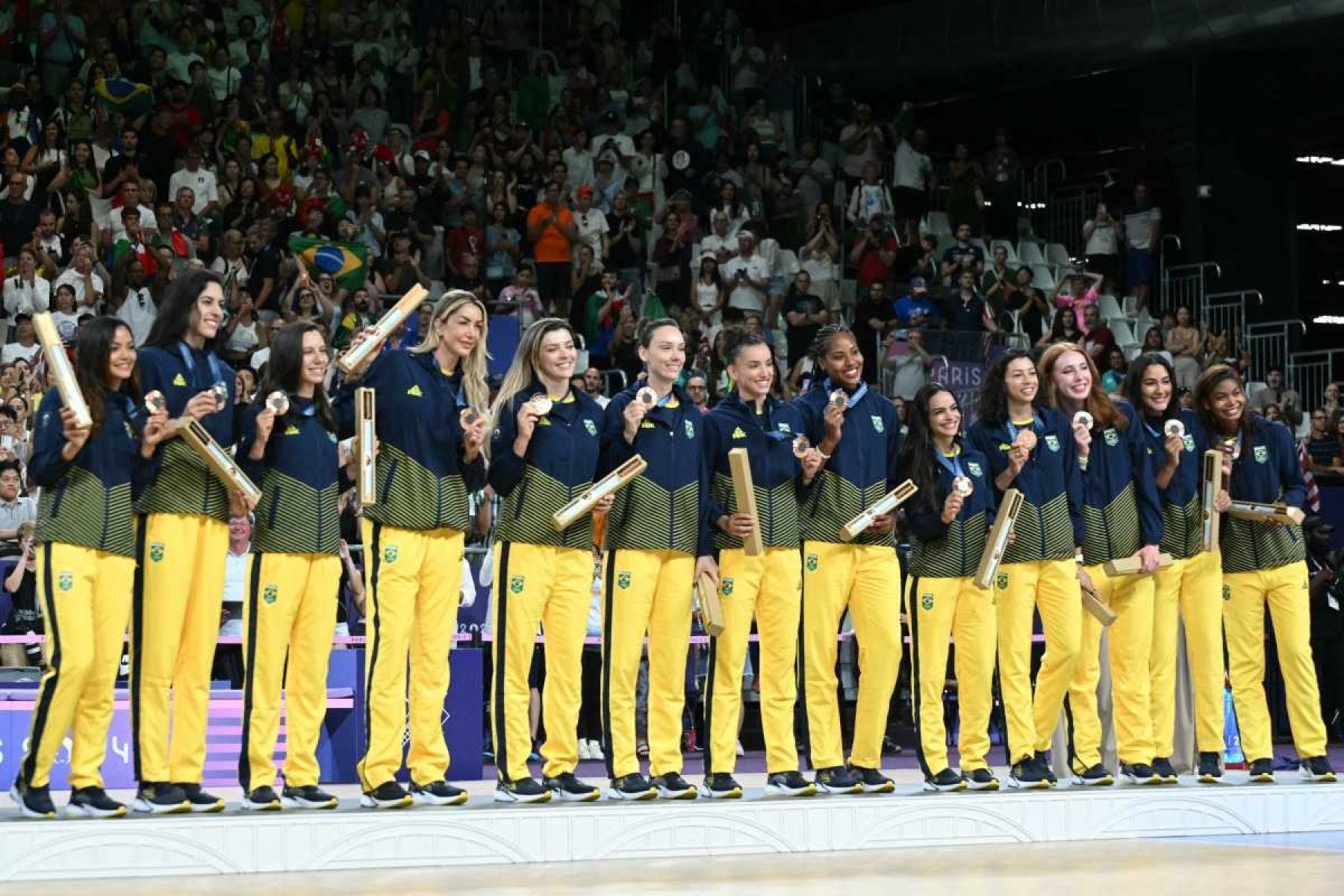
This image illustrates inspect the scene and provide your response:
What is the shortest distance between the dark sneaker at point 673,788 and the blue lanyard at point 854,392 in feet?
6.21

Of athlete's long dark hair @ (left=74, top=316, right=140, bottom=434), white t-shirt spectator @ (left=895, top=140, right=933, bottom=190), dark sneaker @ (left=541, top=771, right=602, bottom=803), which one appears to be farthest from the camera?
white t-shirt spectator @ (left=895, top=140, right=933, bottom=190)

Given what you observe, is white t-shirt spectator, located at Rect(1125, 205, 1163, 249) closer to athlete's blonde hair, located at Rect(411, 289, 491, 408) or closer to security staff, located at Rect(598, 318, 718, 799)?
security staff, located at Rect(598, 318, 718, 799)

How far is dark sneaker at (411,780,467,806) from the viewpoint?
799 cm

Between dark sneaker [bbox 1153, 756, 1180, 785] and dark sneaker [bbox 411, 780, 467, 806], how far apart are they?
3.62 meters

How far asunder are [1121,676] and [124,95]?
11.3 metres

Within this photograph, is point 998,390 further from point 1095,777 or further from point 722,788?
point 722,788

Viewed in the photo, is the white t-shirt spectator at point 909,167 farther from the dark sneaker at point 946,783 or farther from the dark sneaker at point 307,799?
the dark sneaker at point 307,799

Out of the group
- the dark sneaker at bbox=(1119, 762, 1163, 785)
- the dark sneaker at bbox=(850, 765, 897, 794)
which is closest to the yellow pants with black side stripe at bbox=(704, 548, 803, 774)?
the dark sneaker at bbox=(850, 765, 897, 794)

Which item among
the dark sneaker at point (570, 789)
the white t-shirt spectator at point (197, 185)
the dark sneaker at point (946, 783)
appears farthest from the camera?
the white t-shirt spectator at point (197, 185)

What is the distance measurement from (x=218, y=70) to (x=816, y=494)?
36.7ft

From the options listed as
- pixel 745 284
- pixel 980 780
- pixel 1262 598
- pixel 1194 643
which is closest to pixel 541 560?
pixel 980 780

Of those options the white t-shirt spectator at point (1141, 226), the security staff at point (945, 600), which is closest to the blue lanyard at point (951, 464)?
the security staff at point (945, 600)

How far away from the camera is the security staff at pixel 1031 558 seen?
923cm

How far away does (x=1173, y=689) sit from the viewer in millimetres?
9844
